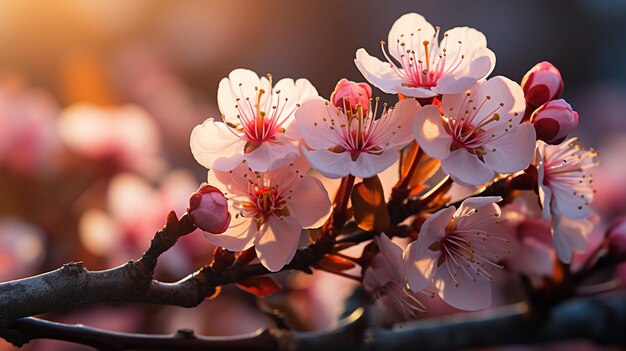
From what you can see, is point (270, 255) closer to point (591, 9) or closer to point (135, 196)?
point (135, 196)

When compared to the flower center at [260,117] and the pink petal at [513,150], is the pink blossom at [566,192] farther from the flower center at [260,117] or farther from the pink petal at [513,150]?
the flower center at [260,117]

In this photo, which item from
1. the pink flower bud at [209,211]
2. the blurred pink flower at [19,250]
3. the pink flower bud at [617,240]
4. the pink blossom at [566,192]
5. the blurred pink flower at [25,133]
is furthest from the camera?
the blurred pink flower at [25,133]

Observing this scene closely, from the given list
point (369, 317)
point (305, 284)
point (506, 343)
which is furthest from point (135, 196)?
point (506, 343)

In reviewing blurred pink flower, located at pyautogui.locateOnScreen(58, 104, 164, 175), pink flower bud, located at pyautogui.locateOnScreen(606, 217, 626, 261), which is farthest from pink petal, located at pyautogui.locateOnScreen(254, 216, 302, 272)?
blurred pink flower, located at pyautogui.locateOnScreen(58, 104, 164, 175)

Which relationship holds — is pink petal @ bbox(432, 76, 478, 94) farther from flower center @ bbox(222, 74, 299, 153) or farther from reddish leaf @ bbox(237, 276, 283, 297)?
reddish leaf @ bbox(237, 276, 283, 297)

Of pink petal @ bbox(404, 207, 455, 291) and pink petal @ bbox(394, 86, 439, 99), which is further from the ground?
pink petal @ bbox(394, 86, 439, 99)

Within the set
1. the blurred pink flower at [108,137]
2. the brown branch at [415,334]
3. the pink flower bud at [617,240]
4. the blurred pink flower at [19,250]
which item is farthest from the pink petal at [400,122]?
the blurred pink flower at [108,137]

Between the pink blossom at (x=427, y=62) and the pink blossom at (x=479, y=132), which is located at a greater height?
the pink blossom at (x=427, y=62)
